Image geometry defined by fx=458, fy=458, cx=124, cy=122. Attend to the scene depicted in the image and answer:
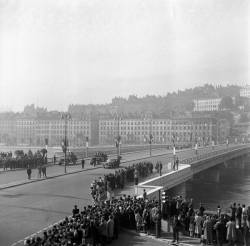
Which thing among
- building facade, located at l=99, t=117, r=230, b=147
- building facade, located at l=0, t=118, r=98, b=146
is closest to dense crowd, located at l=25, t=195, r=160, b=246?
building facade, located at l=99, t=117, r=230, b=147

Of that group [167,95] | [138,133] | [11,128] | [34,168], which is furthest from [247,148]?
[167,95]

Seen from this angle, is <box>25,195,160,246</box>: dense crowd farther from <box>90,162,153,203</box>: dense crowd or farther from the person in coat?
<box>90,162,153,203</box>: dense crowd

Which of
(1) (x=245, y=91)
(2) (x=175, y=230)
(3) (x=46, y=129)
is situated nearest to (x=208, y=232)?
(2) (x=175, y=230)

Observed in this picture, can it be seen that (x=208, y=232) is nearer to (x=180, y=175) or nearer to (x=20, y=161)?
(x=180, y=175)

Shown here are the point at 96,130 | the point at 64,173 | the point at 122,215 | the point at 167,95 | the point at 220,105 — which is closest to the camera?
the point at 122,215

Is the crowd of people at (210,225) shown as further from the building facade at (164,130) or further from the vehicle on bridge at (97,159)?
the building facade at (164,130)

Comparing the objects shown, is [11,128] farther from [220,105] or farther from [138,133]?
[220,105]
